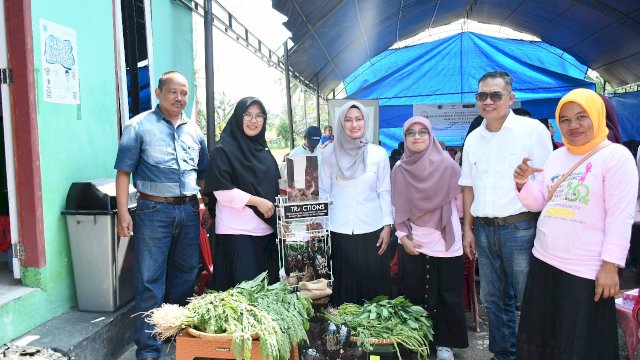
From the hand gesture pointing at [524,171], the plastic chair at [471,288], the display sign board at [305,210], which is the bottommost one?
the plastic chair at [471,288]

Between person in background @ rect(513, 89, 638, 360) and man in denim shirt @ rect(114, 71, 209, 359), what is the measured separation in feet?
→ 6.50

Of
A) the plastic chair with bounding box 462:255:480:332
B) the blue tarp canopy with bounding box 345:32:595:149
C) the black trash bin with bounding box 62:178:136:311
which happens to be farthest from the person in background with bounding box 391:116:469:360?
the blue tarp canopy with bounding box 345:32:595:149

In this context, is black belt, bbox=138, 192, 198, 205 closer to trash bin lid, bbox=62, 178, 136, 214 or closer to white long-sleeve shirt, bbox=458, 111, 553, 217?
trash bin lid, bbox=62, 178, 136, 214

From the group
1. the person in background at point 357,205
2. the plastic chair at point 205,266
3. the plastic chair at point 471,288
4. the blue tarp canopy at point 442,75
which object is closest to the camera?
the person in background at point 357,205

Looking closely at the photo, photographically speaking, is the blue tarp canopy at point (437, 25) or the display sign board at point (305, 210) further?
the blue tarp canopy at point (437, 25)

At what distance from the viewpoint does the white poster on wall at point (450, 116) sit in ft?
26.9

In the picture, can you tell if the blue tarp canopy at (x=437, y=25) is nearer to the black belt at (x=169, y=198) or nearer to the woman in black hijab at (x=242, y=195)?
the woman in black hijab at (x=242, y=195)

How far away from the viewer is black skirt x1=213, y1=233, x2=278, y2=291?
9.71 feet

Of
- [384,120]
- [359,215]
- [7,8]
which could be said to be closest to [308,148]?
[384,120]

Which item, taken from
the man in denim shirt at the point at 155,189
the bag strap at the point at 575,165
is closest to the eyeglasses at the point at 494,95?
the bag strap at the point at 575,165

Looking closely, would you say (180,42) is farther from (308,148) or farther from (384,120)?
(384,120)

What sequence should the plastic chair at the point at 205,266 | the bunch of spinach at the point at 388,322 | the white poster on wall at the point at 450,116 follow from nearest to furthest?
1. the bunch of spinach at the point at 388,322
2. the plastic chair at the point at 205,266
3. the white poster on wall at the point at 450,116

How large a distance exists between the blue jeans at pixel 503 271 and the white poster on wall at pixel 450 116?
18.4ft

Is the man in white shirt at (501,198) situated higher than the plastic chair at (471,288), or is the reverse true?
the man in white shirt at (501,198)
